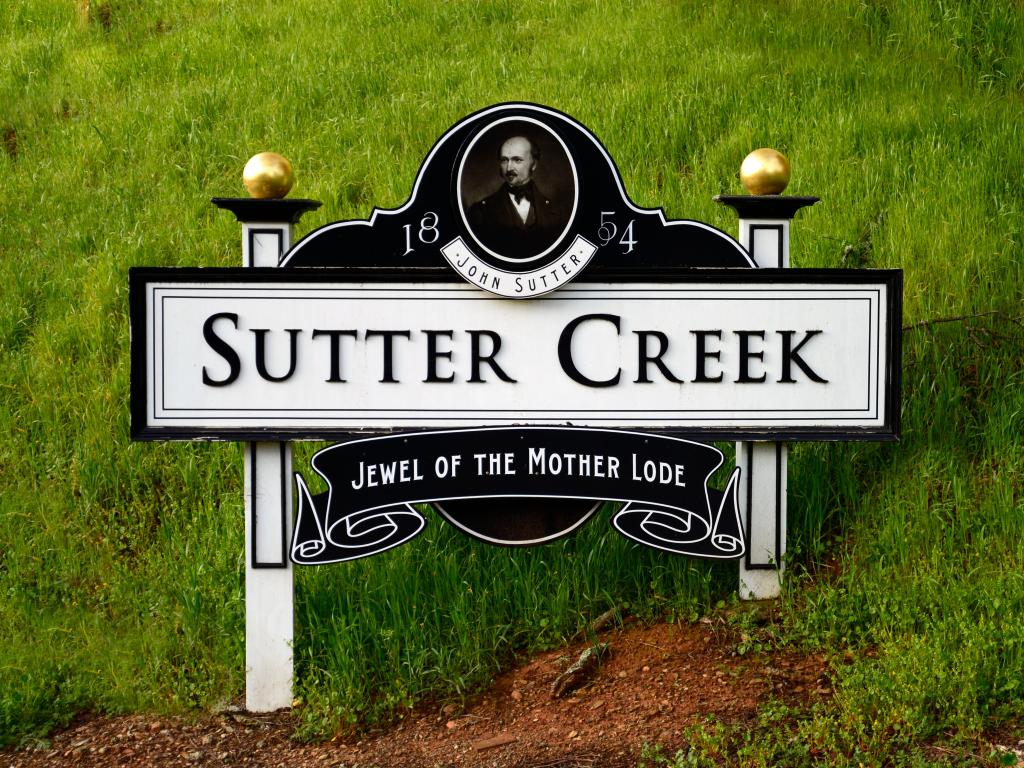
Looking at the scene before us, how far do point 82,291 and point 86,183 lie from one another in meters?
1.40

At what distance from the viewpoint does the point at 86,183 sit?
7332 millimetres

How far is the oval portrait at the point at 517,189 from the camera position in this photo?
3.91 m

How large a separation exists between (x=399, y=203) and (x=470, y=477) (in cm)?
261

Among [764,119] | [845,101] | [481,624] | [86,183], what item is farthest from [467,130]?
[86,183]

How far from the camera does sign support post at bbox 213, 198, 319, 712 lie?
402cm

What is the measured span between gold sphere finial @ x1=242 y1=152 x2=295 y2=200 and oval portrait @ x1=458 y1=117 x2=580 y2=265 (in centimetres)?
64

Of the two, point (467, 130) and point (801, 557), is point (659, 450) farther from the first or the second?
point (467, 130)

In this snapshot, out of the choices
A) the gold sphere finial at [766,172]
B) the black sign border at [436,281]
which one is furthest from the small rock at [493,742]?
the gold sphere finial at [766,172]

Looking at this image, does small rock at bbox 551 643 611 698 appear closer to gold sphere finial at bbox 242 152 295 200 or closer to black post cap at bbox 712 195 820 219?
black post cap at bbox 712 195 820 219

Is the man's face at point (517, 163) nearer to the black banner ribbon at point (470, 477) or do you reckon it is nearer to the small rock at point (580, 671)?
the black banner ribbon at point (470, 477)

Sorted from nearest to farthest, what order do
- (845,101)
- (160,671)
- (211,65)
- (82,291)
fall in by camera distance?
(160,671), (82,291), (845,101), (211,65)

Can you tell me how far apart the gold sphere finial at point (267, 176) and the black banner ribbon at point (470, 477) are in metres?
0.94

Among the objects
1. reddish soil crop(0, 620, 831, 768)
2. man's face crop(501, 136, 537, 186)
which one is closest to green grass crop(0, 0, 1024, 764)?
reddish soil crop(0, 620, 831, 768)

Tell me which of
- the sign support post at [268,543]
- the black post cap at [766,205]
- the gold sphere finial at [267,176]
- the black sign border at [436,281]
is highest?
the gold sphere finial at [267,176]
